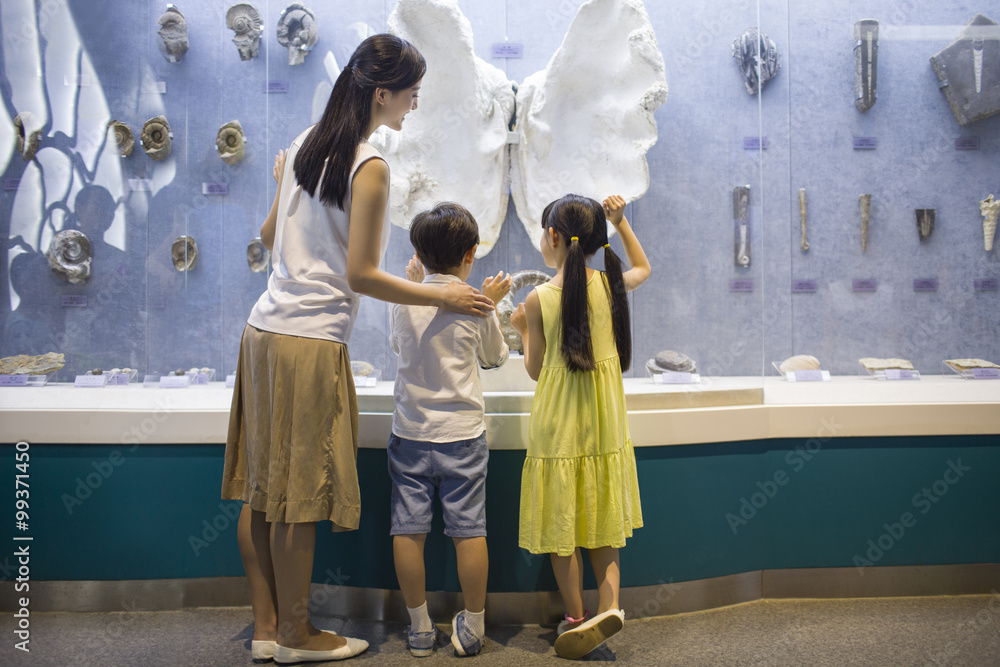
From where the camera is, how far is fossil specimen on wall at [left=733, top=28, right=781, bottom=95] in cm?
223

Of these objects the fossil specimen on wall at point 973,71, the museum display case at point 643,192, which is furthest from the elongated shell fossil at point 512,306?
the fossil specimen on wall at point 973,71

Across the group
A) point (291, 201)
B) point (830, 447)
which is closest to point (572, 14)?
point (291, 201)

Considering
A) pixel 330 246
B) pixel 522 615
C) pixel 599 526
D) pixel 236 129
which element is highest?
pixel 236 129

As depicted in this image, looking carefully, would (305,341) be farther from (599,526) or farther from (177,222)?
(177,222)

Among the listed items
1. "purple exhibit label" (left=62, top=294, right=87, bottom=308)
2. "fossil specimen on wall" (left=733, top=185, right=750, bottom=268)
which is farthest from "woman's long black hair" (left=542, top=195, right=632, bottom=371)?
"purple exhibit label" (left=62, top=294, right=87, bottom=308)

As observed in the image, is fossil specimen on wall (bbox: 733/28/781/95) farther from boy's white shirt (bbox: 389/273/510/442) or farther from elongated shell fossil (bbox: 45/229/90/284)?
elongated shell fossil (bbox: 45/229/90/284)

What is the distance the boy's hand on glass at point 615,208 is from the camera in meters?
1.72

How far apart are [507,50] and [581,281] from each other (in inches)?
54.0

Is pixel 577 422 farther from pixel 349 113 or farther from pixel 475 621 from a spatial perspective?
pixel 349 113

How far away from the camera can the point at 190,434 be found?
5.96 feet

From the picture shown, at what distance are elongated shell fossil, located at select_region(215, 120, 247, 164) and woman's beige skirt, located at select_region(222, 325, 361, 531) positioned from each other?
113 centimetres

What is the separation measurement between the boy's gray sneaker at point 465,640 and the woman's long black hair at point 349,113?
1001 millimetres

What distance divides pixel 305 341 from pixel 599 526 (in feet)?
2.66

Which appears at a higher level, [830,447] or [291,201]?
[291,201]
